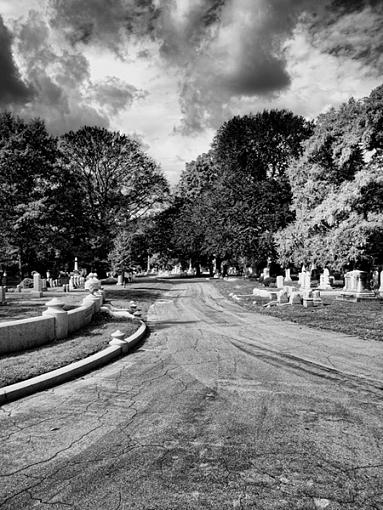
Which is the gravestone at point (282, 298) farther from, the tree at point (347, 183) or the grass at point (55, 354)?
the grass at point (55, 354)

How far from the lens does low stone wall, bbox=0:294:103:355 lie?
8.45 m

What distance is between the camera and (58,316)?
1007cm

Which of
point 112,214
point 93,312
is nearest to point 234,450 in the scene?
point 93,312

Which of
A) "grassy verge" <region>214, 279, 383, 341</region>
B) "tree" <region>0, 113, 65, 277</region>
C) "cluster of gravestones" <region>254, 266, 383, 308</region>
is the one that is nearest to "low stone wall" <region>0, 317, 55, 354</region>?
"grassy verge" <region>214, 279, 383, 341</region>

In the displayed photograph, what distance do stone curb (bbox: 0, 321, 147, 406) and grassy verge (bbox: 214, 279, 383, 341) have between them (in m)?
7.22

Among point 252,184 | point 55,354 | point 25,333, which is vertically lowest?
point 55,354

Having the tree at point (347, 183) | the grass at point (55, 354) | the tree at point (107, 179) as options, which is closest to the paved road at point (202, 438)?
the grass at point (55, 354)

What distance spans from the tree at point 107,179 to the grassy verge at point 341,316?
25033mm

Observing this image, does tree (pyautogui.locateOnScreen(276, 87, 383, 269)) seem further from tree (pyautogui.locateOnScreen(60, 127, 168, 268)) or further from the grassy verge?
tree (pyautogui.locateOnScreen(60, 127, 168, 268))

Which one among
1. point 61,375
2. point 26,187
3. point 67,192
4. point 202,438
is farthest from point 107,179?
point 202,438

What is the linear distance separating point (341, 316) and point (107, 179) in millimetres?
34110

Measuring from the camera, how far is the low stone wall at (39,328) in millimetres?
8453

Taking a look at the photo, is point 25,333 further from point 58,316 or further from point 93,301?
point 93,301

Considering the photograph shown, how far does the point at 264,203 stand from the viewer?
39844 millimetres
